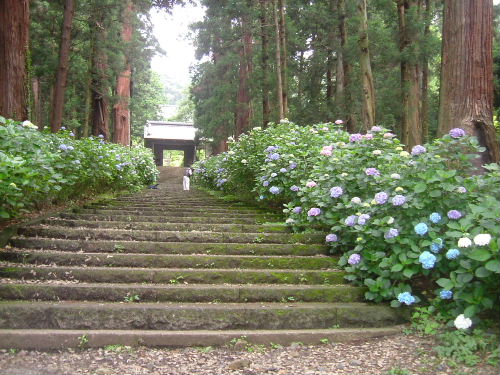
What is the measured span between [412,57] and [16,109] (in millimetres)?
9118

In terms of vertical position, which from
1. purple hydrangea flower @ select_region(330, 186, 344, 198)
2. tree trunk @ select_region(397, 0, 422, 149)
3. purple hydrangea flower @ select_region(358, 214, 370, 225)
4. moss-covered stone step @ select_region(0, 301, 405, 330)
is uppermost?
tree trunk @ select_region(397, 0, 422, 149)

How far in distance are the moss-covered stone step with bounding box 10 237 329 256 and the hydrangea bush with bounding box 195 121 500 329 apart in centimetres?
40

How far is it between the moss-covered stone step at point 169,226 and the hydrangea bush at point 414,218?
1.11ft

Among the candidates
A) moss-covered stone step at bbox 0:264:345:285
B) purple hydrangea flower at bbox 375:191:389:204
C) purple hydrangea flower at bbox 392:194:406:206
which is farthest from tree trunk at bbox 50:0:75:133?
purple hydrangea flower at bbox 392:194:406:206

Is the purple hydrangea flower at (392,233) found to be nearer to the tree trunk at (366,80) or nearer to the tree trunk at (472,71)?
the tree trunk at (472,71)

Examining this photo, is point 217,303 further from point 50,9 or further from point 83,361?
point 50,9

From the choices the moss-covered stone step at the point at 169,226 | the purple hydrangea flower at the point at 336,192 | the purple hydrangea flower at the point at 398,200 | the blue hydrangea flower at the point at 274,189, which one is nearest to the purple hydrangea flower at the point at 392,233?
the purple hydrangea flower at the point at 398,200

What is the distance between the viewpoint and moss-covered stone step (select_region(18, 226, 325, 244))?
4.94m

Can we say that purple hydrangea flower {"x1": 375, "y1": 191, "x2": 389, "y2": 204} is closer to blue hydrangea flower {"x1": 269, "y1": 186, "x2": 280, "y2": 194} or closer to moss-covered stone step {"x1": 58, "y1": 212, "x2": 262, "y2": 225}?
blue hydrangea flower {"x1": 269, "y1": 186, "x2": 280, "y2": 194}

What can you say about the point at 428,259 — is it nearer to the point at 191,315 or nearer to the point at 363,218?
the point at 363,218

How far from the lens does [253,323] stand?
3.55 metres

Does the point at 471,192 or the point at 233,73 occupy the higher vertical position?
the point at 233,73

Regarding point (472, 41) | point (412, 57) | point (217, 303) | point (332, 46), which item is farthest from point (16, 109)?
point (332, 46)

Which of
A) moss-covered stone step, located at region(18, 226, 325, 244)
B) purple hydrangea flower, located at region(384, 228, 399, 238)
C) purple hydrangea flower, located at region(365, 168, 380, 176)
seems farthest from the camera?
moss-covered stone step, located at region(18, 226, 325, 244)
